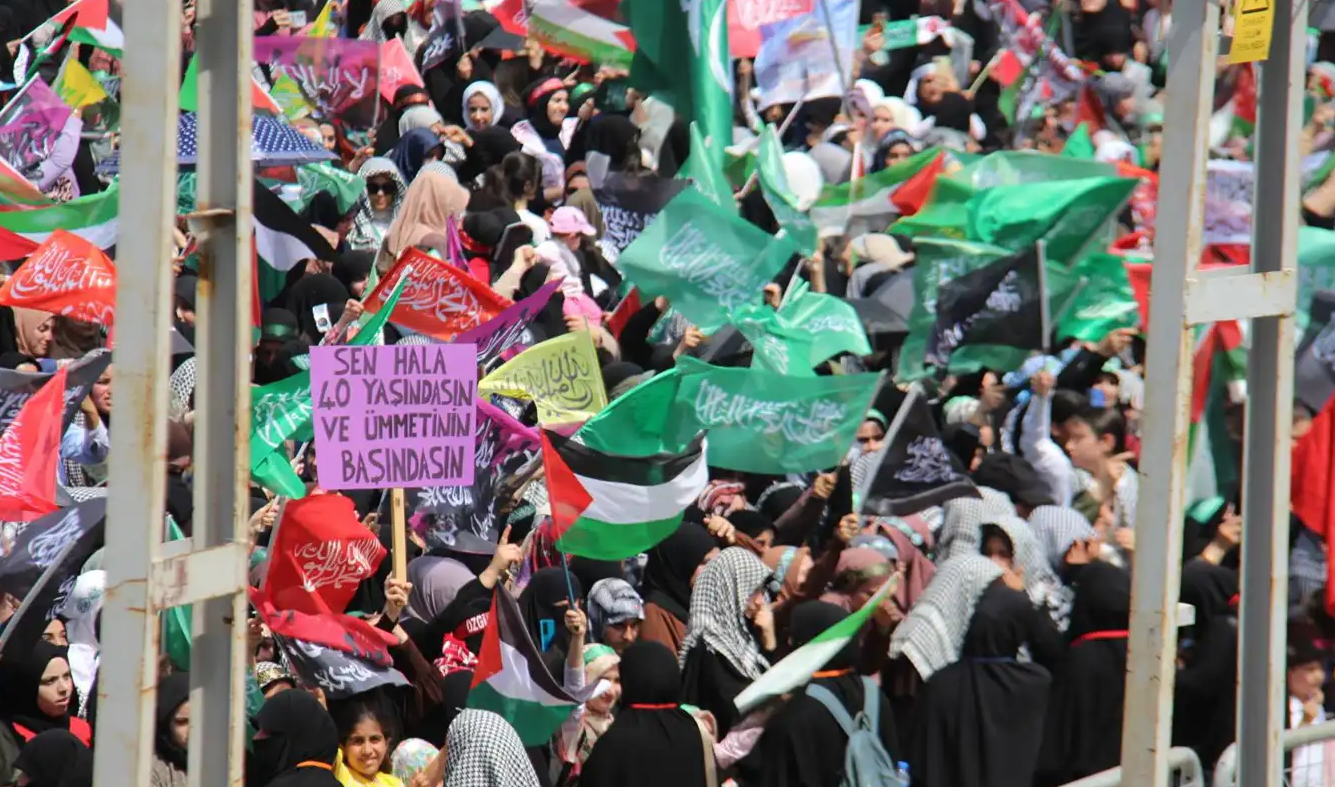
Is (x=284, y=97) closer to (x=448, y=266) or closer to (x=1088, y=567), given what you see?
(x=448, y=266)

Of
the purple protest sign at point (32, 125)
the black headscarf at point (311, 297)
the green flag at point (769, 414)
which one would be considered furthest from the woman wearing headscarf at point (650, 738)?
the purple protest sign at point (32, 125)

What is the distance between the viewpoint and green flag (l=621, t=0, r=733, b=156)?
12.3 meters

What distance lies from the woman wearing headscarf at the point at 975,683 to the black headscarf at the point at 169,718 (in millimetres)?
2456

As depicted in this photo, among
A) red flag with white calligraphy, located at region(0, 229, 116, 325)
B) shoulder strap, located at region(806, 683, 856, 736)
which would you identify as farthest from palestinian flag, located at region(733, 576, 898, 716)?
red flag with white calligraphy, located at region(0, 229, 116, 325)

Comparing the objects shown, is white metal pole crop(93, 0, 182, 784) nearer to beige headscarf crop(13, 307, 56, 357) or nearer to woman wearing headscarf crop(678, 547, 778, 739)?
woman wearing headscarf crop(678, 547, 778, 739)

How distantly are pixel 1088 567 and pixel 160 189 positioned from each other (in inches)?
174

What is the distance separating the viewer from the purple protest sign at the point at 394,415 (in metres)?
6.89

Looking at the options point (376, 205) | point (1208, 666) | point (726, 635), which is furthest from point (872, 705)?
point (376, 205)

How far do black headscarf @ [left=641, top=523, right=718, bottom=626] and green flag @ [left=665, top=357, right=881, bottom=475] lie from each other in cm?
57

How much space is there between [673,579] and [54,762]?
10.1 ft

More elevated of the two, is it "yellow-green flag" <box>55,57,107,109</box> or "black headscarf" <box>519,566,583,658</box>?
"yellow-green flag" <box>55,57,107,109</box>

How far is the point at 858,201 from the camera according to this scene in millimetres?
12438

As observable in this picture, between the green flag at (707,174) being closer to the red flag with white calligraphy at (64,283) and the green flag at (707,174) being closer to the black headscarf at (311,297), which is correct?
the black headscarf at (311,297)

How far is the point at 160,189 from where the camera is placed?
3.48 meters
